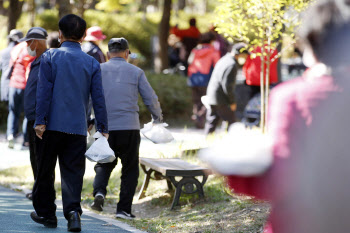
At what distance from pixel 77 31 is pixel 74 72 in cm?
Result: 39

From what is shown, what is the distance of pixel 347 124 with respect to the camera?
111 inches

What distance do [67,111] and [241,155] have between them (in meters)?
3.76

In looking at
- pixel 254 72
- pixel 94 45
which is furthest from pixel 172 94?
pixel 94 45

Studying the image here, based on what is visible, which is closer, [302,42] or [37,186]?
[302,42]

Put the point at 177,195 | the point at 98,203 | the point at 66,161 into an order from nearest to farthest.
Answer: the point at 66,161
the point at 98,203
the point at 177,195

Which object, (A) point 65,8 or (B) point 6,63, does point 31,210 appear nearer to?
(B) point 6,63

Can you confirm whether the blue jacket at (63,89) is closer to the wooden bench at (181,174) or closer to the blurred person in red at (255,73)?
the wooden bench at (181,174)

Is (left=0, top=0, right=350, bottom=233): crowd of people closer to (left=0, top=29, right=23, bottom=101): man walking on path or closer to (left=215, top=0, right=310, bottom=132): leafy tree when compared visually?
(left=0, top=29, right=23, bottom=101): man walking on path

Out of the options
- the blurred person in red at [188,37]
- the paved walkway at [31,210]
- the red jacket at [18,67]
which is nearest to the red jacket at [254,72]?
the paved walkway at [31,210]

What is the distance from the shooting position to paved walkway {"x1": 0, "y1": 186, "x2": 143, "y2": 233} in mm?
6887

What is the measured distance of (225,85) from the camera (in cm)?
1174

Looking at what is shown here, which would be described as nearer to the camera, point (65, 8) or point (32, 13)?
point (65, 8)

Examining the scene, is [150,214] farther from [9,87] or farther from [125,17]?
A: [125,17]

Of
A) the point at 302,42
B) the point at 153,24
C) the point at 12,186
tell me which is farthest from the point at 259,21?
the point at 153,24
